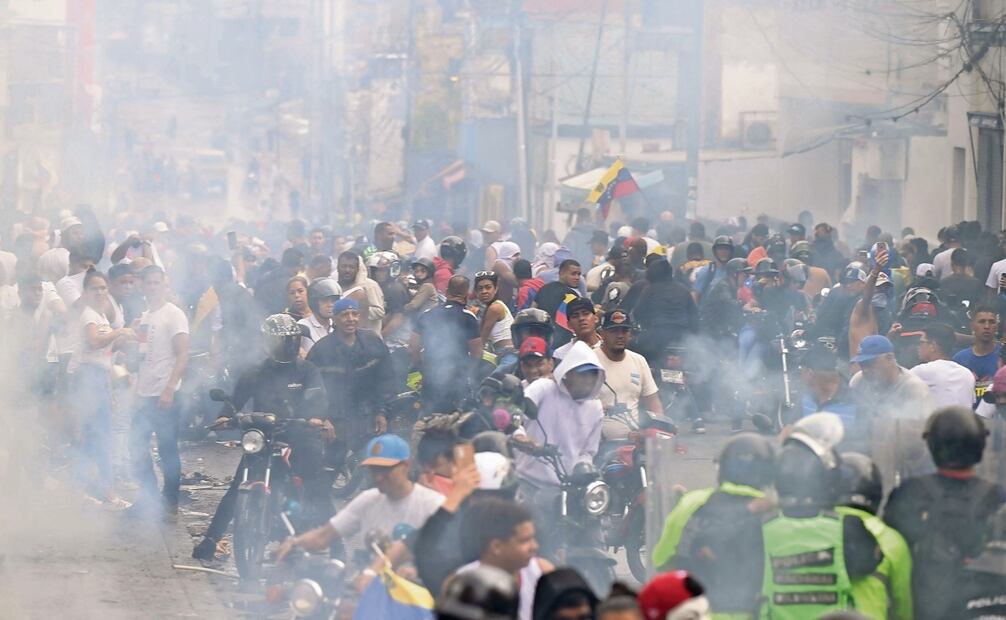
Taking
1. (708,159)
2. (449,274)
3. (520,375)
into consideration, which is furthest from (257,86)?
(520,375)

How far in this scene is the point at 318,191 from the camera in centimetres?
6562

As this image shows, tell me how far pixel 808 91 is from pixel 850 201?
6.91 feet

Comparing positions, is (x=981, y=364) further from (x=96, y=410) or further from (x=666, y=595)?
(x=666, y=595)

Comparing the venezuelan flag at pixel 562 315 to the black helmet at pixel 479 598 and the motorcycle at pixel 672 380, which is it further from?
the black helmet at pixel 479 598

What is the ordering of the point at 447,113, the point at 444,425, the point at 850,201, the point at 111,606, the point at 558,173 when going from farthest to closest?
1. the point at 447,113
2. the point at 558,173
3. the point at 850,201
4. the point at 111,606
5. the point at 444,425

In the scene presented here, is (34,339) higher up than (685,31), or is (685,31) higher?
(685,31)

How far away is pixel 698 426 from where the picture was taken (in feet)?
43.8

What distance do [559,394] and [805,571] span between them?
359 cm

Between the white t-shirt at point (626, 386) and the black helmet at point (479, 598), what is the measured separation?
5.54m

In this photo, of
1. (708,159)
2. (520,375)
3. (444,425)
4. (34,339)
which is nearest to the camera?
(444,425)

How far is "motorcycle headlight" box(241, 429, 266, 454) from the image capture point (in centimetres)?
884

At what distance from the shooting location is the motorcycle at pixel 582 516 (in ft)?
26.6

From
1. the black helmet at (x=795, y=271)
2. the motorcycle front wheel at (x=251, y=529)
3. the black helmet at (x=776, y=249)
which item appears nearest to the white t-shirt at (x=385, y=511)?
the motorcycle front wheel at (x=251, y=529)

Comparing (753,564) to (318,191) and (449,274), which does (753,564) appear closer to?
(449,274)
